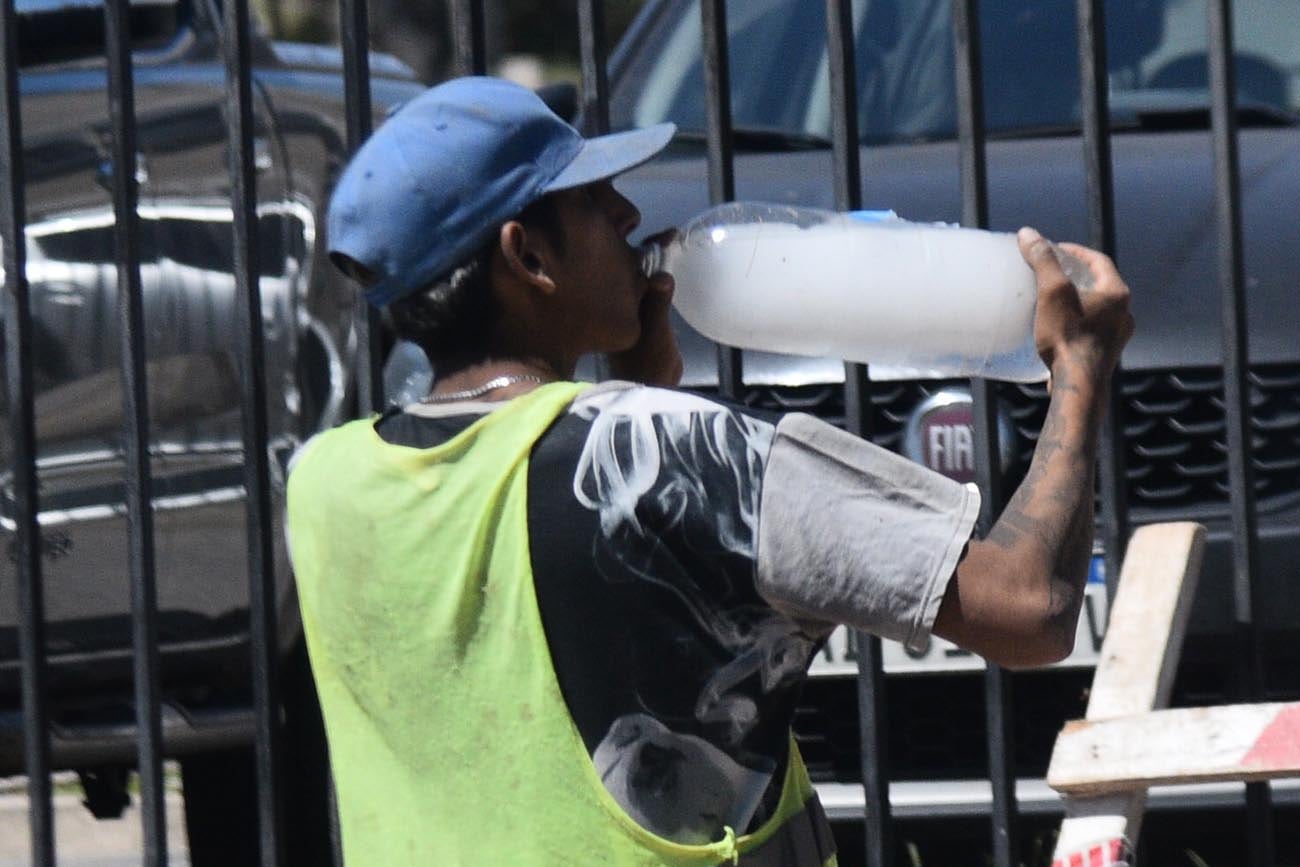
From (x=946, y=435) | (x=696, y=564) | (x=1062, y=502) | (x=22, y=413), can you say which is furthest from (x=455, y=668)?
(x=946, y=435)

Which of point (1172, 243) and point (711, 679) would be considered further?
point (1172, 243)

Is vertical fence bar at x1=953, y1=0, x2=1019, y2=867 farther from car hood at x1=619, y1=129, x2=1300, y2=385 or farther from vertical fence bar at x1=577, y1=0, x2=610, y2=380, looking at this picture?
car hood at x1=619, y1=129, x2=1300, y2=385

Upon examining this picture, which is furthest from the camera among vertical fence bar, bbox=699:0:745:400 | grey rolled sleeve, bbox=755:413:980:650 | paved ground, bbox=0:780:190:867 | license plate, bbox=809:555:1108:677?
paved ground, bbox=0:780:190:867

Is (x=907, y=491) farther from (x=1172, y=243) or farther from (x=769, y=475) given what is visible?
(x=1172, y=243)

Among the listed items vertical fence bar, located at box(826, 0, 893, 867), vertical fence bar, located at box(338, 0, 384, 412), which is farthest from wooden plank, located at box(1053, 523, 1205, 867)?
vertical fence bar, located at box(338, 0, 384, 412)

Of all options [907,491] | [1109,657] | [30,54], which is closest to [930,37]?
[30,54]

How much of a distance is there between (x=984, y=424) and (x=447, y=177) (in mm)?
898

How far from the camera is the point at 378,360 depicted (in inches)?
110

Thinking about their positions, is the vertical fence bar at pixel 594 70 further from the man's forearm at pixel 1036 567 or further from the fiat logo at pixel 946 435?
the fiat logo at pixel 946 435

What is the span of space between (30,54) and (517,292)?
9.97ft

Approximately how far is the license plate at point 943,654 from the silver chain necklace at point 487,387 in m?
1.68

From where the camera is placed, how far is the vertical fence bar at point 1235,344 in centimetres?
251

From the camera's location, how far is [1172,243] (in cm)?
386

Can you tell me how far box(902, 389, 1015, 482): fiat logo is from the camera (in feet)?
12.4
